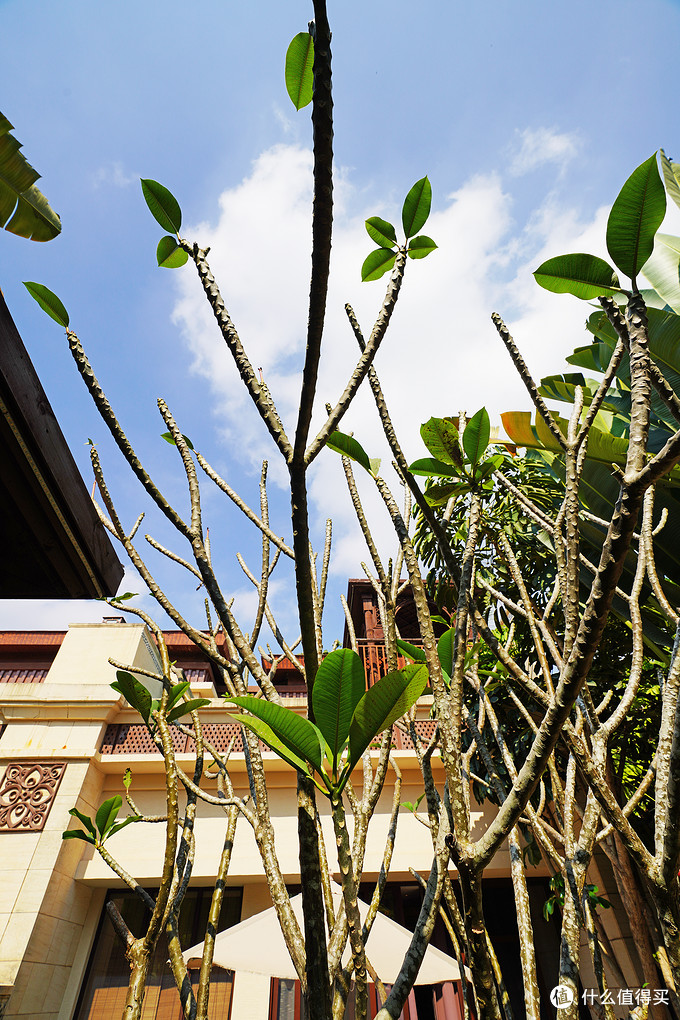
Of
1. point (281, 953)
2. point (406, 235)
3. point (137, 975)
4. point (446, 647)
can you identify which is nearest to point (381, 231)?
point (406, 235)

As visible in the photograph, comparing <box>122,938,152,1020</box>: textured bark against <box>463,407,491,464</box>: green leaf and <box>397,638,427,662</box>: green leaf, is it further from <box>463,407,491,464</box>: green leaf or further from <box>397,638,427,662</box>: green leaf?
<box>463,407,491,464</box>: green leaf

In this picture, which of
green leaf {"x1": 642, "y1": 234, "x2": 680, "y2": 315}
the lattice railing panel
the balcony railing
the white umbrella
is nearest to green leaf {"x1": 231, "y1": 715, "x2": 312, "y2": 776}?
the white umbrella

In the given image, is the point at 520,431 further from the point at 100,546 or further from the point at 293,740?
the point at 293,740

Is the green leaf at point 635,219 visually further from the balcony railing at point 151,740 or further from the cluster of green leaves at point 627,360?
the balcony railing at point 151,740

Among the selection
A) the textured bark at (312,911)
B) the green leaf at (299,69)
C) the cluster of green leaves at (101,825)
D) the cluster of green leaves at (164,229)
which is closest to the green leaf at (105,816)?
the cluster of green leaves at (101,825)

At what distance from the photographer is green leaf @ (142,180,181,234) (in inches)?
26.7

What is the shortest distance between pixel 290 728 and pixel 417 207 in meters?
0.69

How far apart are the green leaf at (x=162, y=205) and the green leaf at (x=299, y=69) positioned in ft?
0.64

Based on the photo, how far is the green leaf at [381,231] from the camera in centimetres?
76

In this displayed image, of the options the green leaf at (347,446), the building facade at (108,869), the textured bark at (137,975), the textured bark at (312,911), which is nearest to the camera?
the textured bark at (312,911)

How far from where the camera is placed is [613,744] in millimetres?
4051

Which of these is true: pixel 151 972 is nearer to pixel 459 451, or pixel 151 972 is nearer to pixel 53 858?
pixel 53 858

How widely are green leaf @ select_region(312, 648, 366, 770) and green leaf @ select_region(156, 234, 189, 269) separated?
57cm

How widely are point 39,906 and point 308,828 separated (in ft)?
19.3
